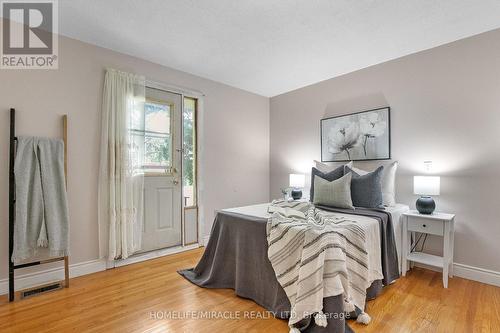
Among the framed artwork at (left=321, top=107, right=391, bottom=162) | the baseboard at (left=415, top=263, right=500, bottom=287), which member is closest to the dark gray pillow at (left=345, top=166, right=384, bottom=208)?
the framed artwork at (left=321, top=107, right=391, bottom=162)

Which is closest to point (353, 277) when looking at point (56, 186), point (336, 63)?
point (336, 63)

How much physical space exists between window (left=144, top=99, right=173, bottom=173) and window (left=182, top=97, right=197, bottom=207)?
9.4 inches

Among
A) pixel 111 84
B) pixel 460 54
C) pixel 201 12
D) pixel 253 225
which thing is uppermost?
pixel 201 12

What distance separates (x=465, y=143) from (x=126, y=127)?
379cm

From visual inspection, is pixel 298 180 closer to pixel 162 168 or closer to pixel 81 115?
pixel 162 168

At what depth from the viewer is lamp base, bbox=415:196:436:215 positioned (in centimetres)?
254

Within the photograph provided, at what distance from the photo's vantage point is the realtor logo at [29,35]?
215 centimetres

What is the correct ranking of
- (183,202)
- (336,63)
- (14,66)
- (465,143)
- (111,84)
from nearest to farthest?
(14,66), (465,143), (111,84), (336,63), (183,202)

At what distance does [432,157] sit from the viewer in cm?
279

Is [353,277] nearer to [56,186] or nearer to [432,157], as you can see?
[432,157]

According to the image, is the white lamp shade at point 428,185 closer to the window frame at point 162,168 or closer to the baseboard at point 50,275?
the window frame at point 162,168

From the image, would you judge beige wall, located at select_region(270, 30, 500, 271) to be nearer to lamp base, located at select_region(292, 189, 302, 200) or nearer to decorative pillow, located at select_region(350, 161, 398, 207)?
decorative pillow, located at select_region(350, 161, 398, 207)

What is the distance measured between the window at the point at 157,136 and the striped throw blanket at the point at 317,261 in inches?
75.4

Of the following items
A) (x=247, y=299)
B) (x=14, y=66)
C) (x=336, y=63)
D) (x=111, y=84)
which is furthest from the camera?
(x=336, y=63)
